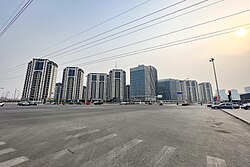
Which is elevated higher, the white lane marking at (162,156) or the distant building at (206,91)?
the distant building at (206,91)

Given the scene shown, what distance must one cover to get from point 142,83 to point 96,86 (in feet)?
144

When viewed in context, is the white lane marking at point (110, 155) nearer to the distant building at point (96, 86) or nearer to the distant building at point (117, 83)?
the distant building at point (117, 83)

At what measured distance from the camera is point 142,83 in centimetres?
11194

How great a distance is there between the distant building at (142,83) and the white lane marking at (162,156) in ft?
352

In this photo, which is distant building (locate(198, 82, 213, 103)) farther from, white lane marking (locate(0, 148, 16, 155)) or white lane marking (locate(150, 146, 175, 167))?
white lane marking (locate(0, 148, 16, 155))

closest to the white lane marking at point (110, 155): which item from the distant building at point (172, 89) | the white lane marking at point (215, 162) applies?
the white lane marking at point (215, 162)

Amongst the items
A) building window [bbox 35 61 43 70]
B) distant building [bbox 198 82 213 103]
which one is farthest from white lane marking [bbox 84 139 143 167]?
distant building [bbox 198 82 213 103]

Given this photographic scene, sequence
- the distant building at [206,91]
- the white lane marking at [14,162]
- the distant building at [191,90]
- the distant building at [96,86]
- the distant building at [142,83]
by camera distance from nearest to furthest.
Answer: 1. the white lane marking at [14,162]
2. the distant building at [206,91]
3. the distant building at [96,86]
4. the distant building at [142,83]
5. the distant building at [191,90]

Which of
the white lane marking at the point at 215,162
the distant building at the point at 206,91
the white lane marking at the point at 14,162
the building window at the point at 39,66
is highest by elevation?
the building window at the point at 39,66

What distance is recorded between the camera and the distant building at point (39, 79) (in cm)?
6806

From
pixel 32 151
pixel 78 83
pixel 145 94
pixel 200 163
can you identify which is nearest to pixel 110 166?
pixel 200 163

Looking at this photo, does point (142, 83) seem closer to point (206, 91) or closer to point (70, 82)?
point (206, 91)

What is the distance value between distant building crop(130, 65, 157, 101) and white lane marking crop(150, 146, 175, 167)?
10744cm

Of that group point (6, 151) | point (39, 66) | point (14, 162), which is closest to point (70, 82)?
point (39, 66)
